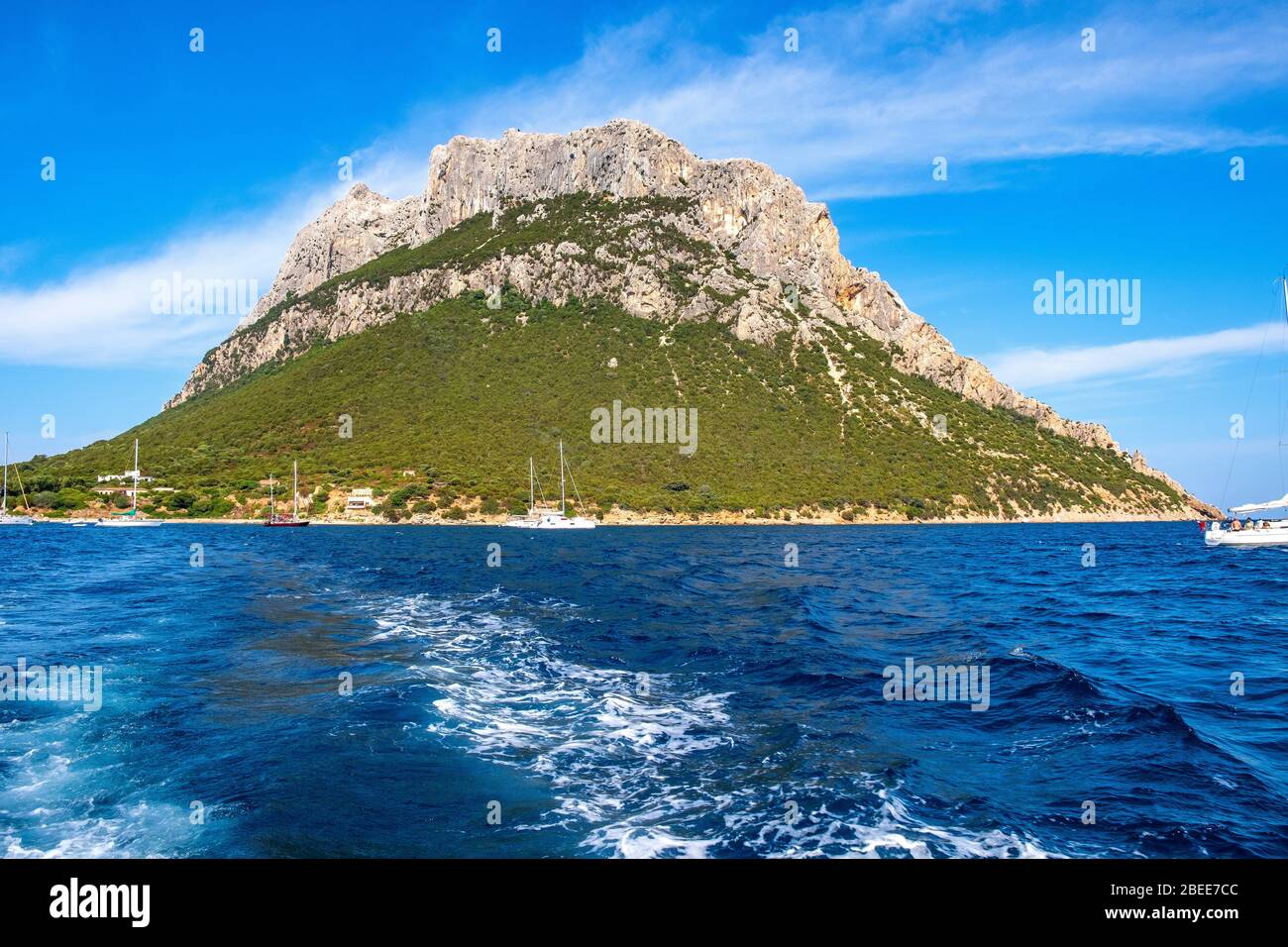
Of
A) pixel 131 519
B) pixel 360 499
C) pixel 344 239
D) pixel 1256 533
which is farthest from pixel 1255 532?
pixel 344 239

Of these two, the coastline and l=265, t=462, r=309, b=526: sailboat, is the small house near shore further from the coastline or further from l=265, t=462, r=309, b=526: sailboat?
l=265, t=462, r=309, b=526: sailboat

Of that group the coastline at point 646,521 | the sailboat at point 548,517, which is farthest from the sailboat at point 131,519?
the sailboat at point 548,517

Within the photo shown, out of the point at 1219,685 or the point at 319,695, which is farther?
the point at 1219,685

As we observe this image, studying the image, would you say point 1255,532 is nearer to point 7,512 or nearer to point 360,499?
point 360,499

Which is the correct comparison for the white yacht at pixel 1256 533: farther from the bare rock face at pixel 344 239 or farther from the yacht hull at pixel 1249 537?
the bare rock face at pixel 344 239

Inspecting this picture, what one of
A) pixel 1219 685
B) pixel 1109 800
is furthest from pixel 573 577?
pixel 1109 800
